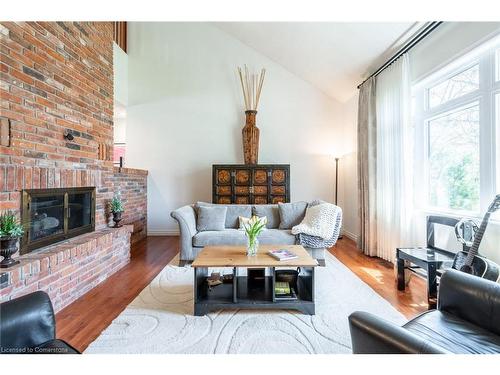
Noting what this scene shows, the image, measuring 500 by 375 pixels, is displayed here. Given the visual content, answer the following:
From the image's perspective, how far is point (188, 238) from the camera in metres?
3.08

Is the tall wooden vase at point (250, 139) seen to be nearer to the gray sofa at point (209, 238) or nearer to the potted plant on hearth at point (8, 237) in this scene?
the gray sofa at point (209, 238)

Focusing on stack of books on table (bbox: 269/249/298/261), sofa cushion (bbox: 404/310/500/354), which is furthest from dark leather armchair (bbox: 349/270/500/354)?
stack of books on table (bbox: 269/249/298/261)

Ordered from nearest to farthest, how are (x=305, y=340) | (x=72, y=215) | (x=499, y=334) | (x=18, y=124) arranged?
1. (x=499, y=334)
2. (x=305, y=340)
3. (x=18, y=124)
4. (x=72, y=215)

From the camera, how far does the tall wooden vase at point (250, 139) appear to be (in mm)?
4574

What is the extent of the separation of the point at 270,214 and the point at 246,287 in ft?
5.12

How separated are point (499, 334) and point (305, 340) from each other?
0.97 meters

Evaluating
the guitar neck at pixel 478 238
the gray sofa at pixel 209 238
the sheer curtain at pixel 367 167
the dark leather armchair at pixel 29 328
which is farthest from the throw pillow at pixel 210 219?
the guitar neck at pixel 478 238

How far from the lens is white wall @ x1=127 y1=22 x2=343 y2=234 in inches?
192

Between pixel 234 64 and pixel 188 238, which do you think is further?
pixel 234 64

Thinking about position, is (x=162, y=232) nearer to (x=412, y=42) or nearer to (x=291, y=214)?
(x=291, y=214)

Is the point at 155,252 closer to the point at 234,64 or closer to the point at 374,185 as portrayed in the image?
the point at 374,185

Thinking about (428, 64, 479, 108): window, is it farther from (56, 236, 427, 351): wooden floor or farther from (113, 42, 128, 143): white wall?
(113, 42, 128, 143): white wall

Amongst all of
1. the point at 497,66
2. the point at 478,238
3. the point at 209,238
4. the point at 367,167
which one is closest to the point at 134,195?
the point at 209,238
